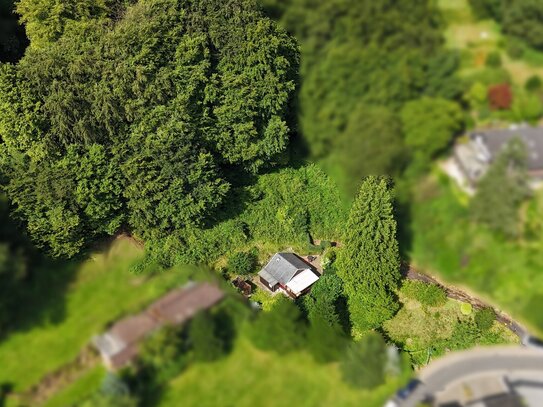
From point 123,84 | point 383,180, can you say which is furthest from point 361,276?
point 123,84

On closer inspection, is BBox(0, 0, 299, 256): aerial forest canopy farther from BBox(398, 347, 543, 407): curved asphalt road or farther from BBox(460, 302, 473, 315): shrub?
BBox(398, 347, 543, 407): curved asphalt road

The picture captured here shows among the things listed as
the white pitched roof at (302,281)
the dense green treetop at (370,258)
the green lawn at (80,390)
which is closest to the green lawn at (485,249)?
the dense green treetop at (370,258)

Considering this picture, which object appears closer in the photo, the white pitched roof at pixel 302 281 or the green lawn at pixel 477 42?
the green lawn at pixel 477 42

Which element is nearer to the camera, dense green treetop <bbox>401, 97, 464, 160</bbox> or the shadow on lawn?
dense green treetop <bbox>401, 97, 464, 160</bbox>

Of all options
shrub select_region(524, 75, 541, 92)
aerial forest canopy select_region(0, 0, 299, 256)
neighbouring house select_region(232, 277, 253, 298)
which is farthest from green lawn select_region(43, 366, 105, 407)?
shrub select_region(524, 75, 541, 92)

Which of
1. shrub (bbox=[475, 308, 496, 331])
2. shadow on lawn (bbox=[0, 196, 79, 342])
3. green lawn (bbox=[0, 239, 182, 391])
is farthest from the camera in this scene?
shrub (bbox=[475, 308, 496, 331])

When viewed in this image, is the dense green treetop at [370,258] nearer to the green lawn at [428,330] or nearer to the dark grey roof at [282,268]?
the green lawn at [428,330]
